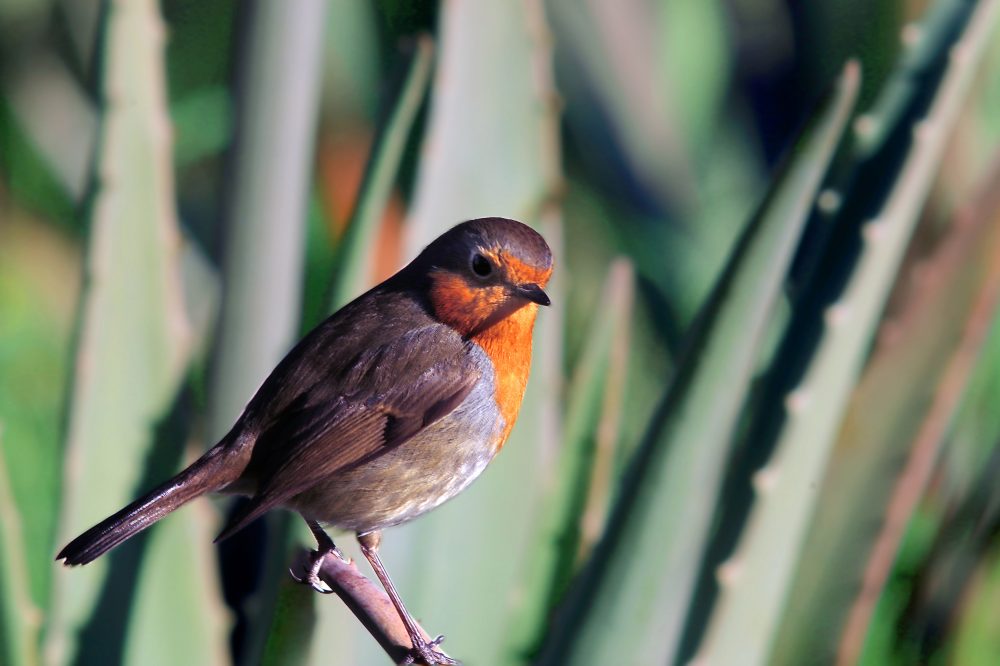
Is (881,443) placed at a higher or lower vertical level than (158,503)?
lower

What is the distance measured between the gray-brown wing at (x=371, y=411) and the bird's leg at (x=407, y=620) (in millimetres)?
94

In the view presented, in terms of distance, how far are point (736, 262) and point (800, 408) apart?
0.14 meters

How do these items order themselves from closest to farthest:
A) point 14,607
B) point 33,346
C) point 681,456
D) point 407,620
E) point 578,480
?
point 681,456 < point 407,620 < point 14,607 < point 578,480 < point 33,346

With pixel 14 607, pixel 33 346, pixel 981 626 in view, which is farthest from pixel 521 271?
pixel 33 346

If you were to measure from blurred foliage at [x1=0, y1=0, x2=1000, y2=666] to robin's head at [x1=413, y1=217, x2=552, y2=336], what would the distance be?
0.17 feet

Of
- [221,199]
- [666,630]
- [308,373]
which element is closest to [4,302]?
[221,199]

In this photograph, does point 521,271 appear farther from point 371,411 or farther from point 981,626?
point 981,626

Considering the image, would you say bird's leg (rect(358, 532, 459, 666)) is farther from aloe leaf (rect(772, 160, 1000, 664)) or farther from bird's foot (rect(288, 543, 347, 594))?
aloe leaf (rect(772, 160, 1000, 664))

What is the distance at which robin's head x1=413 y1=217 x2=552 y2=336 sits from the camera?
139cm

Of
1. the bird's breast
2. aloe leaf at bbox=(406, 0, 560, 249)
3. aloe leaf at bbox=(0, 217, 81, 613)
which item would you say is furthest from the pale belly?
aloe leaf at bbox=(0, 217, 81, 613)

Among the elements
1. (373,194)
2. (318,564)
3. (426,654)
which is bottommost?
(426,654)

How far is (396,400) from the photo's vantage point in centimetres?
145

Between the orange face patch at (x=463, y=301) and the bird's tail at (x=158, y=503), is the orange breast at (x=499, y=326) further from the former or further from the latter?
the bird's tail at (x=158, y=503)

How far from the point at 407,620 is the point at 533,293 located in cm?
35
